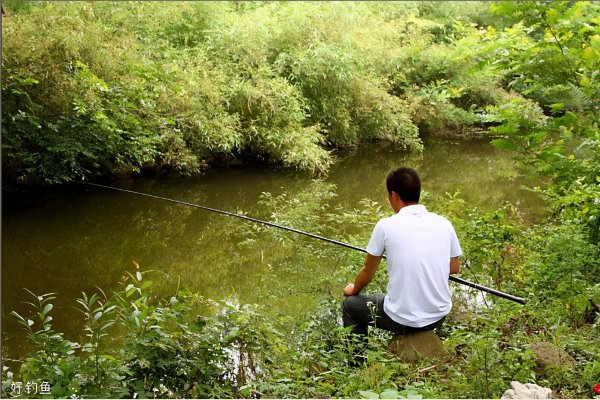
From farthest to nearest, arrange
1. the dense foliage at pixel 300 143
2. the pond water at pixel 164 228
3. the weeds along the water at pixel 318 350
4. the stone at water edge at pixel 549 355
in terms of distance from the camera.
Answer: the pond water at pixel 164 228, the stone at water edge at pixel 549 355, the dense foliage at pixel 300 143, the weeds along the water at pixel 318 350

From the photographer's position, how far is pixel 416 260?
304 centimetres

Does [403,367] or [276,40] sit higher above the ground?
[276,40]

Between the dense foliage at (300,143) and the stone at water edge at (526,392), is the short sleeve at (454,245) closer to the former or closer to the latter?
the dense foliage at (300,143)

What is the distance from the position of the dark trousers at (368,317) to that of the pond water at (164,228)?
126cm

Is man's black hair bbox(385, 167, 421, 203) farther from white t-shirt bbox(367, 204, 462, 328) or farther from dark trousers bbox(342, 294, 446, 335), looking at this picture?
dark trousers bbox(342, 294, 446, 335)

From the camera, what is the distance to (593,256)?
395cm

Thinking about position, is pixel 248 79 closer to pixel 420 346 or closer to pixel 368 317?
pixel 368 317

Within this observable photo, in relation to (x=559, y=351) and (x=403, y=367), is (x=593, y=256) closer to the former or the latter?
(x=559, y=351)

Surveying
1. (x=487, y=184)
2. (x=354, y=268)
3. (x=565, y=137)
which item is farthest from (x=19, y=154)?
(x=487, y=184)

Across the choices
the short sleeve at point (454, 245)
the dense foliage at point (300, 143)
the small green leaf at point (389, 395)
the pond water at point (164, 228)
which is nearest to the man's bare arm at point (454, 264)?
the short sleeve at point (454, 245)

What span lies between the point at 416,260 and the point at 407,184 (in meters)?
0.40

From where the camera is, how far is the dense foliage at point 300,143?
2.85 meters

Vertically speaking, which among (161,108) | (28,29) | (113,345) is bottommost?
(113,345)

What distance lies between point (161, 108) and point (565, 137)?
7.05 meters
